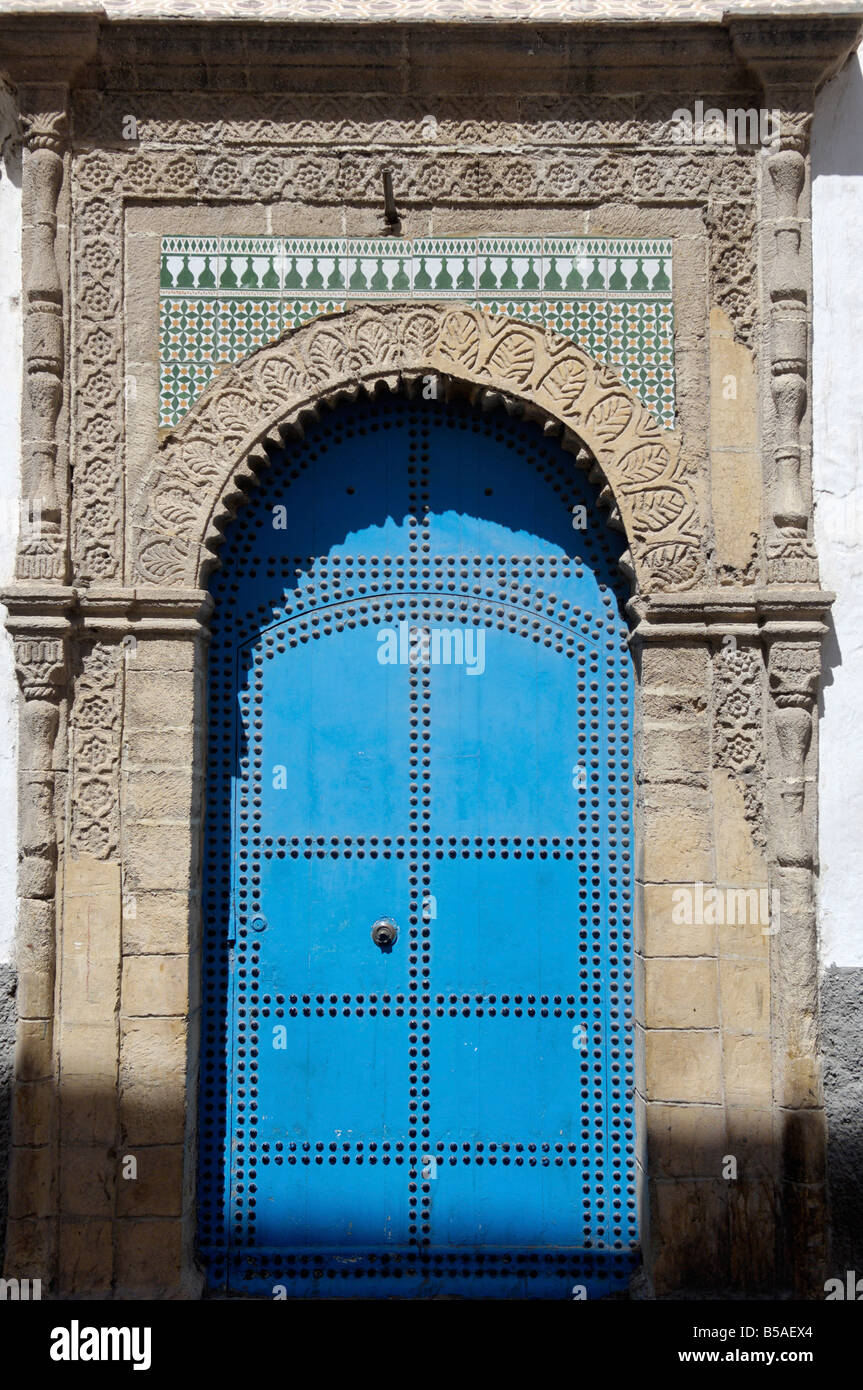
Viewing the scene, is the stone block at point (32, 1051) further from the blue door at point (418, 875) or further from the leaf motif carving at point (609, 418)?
the leaf motif carving at point (609, 418)

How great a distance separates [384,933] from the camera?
4180 mm

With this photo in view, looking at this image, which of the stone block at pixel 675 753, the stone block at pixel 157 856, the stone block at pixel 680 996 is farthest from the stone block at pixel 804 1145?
the stone block at pixel 157 856

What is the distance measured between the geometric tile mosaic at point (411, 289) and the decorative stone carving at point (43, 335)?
38 cm

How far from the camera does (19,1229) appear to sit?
3.89 metres

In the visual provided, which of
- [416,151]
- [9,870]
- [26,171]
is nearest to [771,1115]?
[9,870]

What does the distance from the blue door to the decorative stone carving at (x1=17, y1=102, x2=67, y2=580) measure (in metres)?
0.65

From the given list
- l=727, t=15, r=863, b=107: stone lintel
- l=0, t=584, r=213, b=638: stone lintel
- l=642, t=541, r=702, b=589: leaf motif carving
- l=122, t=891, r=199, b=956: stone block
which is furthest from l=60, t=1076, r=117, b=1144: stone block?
l=727, t=15, r=863, b=107: stone lintel

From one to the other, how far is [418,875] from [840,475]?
→ 205 centimetres

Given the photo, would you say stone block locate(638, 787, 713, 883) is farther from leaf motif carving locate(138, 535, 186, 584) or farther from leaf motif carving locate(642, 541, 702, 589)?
leaf motif carving locate(138, 535, 186, 584)

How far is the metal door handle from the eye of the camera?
4.18 metres

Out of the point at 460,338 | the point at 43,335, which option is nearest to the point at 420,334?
the point at 460,338

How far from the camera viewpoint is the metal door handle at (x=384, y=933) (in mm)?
4180

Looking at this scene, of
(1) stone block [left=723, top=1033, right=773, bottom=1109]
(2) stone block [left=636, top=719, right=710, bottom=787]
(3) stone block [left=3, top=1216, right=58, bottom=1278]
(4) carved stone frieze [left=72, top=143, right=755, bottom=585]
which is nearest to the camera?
(3) stone block [left=3, top=1216, right=58, bottom=1278]

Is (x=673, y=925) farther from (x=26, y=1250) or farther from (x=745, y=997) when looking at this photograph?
(x=26, y=1250)
